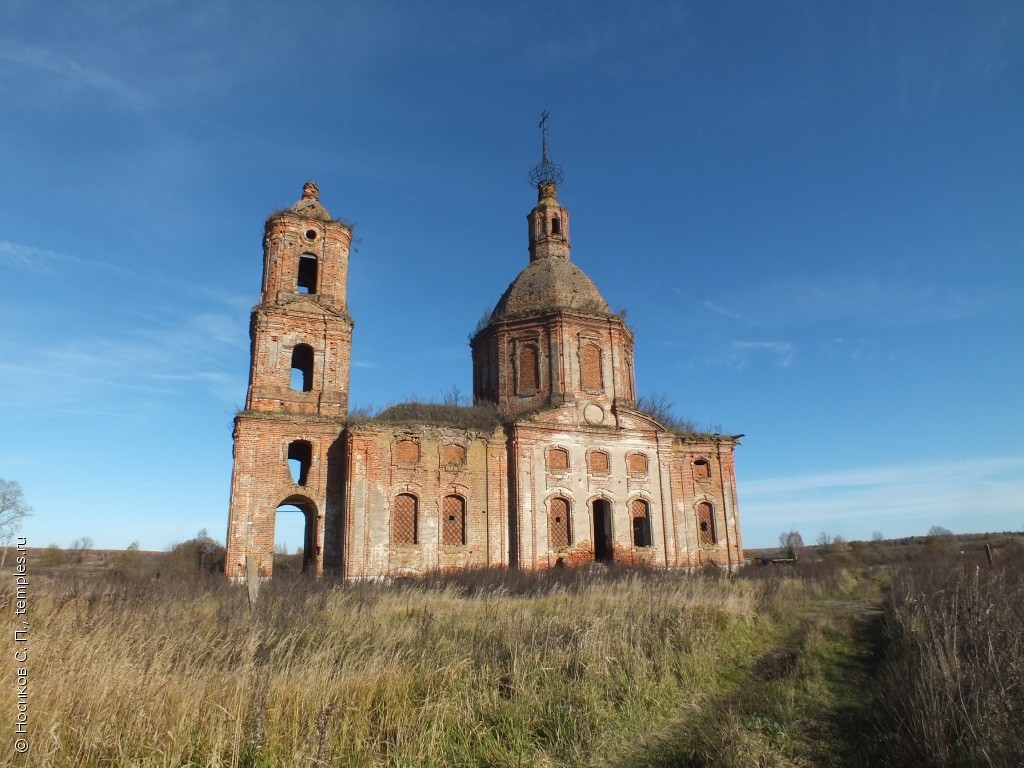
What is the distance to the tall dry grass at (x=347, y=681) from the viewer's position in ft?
14.0

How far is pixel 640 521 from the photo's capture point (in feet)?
83.1

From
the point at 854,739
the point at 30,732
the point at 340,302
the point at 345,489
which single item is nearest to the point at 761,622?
the point at 854,739

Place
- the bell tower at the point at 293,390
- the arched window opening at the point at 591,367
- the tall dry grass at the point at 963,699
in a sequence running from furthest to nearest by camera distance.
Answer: the arched window opening at the point at 591,367
the bell tower at the point at 293,390
the tall dry grass at the point at 963,699

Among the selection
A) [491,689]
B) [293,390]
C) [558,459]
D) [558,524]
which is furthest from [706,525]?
[491,689]

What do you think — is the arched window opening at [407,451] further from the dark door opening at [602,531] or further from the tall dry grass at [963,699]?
the tall dry grass at [963,699]

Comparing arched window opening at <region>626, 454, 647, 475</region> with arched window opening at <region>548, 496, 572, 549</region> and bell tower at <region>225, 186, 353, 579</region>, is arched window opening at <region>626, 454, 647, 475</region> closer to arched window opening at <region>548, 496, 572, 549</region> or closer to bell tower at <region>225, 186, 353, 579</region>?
arched window opening at <region>548, 496, 572, 549</region>

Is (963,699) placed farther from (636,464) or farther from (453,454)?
(636,464)

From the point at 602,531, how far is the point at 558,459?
472cm

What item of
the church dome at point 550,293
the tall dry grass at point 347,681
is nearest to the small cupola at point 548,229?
the church dome at point 550,293

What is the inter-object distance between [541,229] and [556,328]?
7.60 meters

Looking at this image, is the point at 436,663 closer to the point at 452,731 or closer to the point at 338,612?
the point at 452,731

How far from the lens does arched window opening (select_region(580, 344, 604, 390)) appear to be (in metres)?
26.2

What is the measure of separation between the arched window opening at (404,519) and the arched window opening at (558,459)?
5612 mm

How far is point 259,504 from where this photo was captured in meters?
20.2
